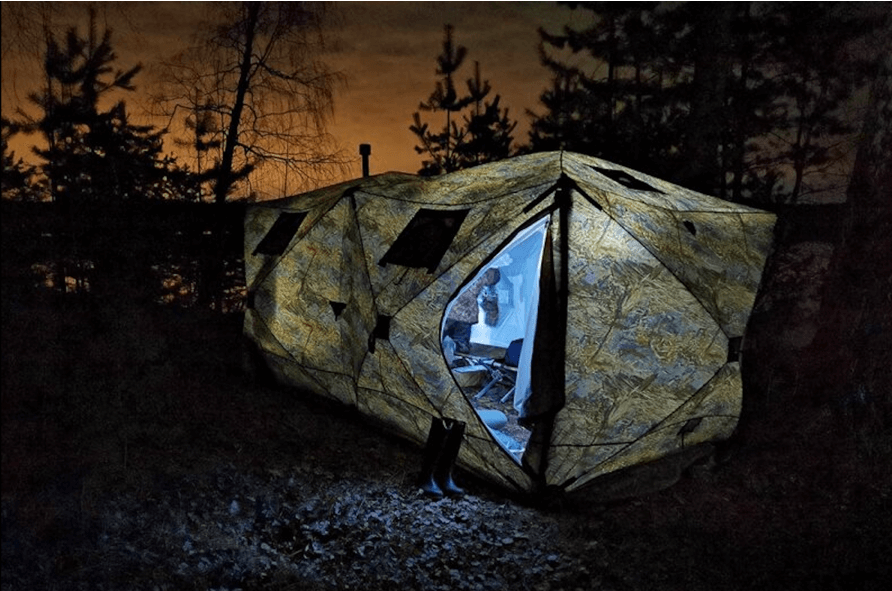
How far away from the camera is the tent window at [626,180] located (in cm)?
703

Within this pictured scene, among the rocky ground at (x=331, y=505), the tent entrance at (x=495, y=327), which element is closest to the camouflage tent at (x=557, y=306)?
the rocky ground at (x=331, y=505)

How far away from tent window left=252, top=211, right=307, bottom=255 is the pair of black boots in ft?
12.1

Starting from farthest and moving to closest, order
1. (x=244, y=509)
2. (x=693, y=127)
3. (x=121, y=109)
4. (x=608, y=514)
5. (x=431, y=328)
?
(x=693, y=127), (x=121, y=109), (x=431, y=328), (x=608, y=514), (x=244, y=509)

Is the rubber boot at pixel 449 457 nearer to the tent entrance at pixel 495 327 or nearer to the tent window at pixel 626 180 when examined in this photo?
the tent entrance at pixel 495 327

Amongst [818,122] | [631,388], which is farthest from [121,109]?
[818,122]

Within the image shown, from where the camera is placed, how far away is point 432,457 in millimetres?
6031

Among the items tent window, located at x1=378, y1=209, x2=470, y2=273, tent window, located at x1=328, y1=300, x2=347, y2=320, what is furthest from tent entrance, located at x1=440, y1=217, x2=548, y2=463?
tent window, located at x1=378, y1=209, x2=470, y2=273

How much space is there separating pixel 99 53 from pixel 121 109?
2.12 m

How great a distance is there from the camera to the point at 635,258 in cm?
575

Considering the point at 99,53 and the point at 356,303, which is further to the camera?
the point at 99,53

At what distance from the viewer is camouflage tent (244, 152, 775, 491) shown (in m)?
5.62

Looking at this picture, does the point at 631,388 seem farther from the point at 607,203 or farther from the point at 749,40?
the point at 749,40

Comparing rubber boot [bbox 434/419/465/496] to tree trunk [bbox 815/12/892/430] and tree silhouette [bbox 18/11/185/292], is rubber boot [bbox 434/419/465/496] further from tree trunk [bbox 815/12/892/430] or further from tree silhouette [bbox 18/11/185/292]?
tree silhouette [bbox 18/11/185/292]

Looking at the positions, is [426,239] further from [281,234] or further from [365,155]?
[365,155]
